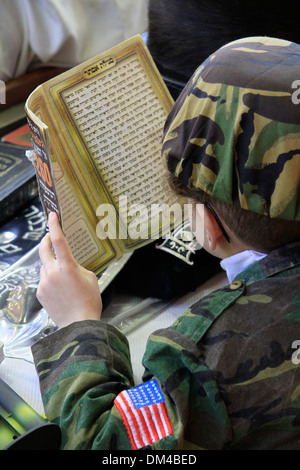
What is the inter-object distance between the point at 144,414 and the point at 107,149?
1.28 ft

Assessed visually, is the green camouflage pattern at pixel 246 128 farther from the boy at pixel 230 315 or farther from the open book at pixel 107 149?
the open book at pixel 107 149

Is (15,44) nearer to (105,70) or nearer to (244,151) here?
(105,70)

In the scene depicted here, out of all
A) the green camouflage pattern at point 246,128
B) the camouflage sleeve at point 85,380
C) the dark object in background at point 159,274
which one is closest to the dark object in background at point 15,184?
the dark object in background at point 159,274

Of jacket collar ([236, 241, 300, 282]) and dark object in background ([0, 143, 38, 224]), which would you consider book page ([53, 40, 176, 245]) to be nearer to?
jacket collar ([236, 241, 300, 282])

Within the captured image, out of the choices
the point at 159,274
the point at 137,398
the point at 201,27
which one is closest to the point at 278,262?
the point at 137,398

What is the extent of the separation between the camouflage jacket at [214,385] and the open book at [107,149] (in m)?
0.23

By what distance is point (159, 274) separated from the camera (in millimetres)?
986

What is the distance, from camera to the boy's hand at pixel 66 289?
792 millimetres

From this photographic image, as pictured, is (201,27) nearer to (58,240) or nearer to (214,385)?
(58,240)

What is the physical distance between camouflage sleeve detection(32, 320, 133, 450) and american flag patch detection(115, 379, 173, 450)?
0.01 meters

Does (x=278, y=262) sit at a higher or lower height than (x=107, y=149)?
lower

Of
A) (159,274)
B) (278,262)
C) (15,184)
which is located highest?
(15,184)

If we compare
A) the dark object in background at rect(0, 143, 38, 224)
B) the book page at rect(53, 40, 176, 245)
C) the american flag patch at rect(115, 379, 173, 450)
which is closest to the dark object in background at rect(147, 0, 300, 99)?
the book page at rect(53, 40, 176, 245)
